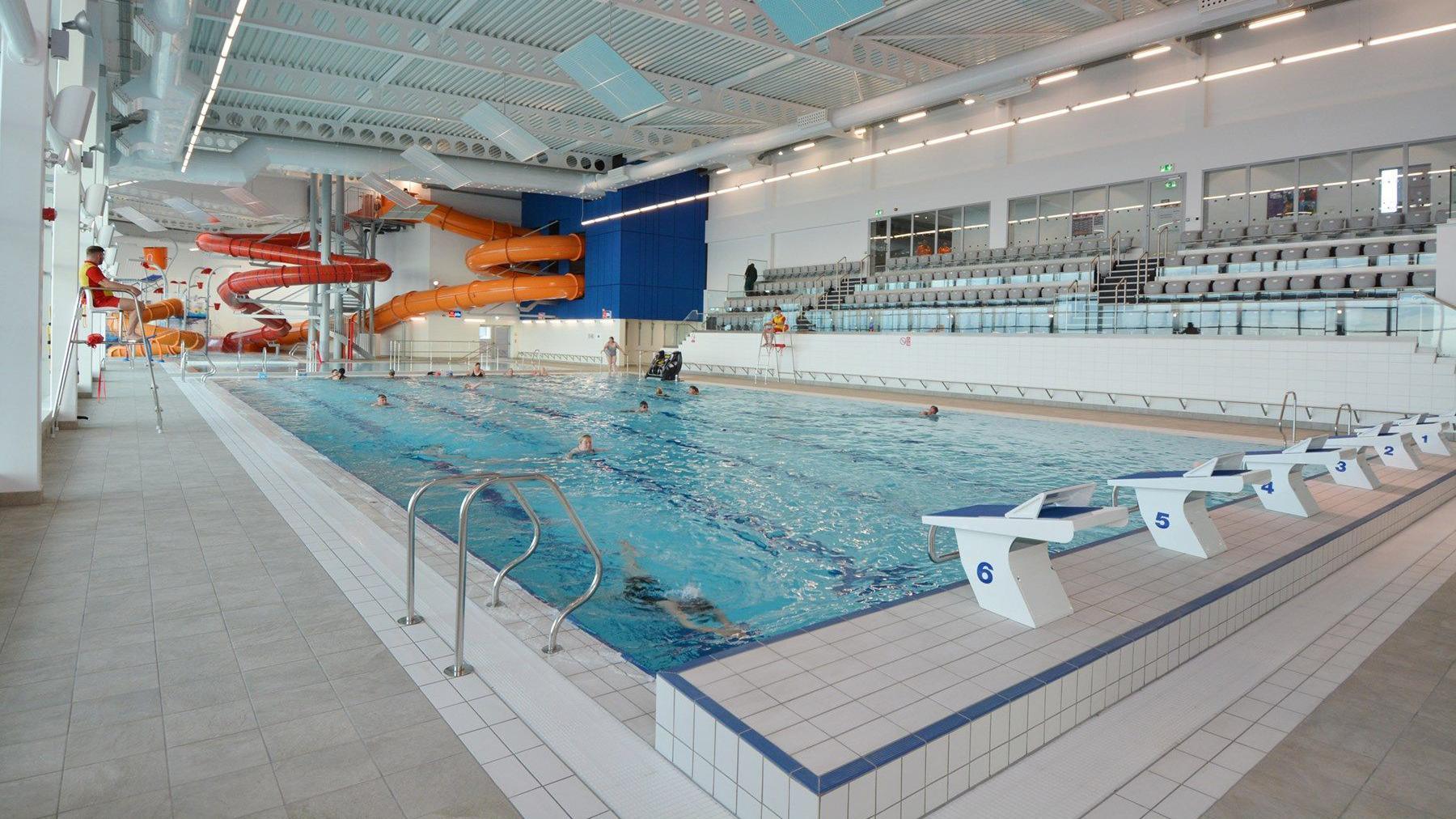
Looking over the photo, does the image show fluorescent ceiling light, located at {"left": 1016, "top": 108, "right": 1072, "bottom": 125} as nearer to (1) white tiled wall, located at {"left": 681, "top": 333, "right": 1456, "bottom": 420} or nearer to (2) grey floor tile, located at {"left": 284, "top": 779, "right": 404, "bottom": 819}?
(1) white tiled wall, located at {"left": 681, "top": 333, "right": 1456, "bottom": 420}

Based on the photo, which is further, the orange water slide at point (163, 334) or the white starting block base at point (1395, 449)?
the orange water slide at point (163, 334)

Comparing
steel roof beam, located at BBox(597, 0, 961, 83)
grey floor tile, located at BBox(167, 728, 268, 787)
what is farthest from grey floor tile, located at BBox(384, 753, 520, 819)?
steel roof beam, located at BBox(597, 0, 961, 83)

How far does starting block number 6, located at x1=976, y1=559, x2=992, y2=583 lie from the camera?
2938mm

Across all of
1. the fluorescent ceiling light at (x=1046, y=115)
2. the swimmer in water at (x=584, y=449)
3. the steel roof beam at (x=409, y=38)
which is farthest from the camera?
the fluorescent ceiling light at (x=1046, y=115)

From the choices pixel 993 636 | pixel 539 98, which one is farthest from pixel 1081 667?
pixel 539 98

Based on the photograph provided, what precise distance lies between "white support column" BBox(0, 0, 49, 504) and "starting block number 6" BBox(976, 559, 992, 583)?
5558 millimetres

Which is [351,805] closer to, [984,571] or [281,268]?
[984,571]

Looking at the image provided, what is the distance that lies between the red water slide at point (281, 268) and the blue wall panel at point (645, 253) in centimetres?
698

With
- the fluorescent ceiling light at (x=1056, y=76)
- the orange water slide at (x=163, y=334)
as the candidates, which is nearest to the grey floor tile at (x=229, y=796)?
the fluorescent ceiling light at (x=1056, y=76)

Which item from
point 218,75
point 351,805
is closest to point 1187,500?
point 351,805

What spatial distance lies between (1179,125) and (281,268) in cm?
2415

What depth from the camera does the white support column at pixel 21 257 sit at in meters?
4.59

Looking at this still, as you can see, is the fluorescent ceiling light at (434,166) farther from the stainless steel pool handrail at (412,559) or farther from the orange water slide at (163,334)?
the stainless steel pool handrail at (412,559)

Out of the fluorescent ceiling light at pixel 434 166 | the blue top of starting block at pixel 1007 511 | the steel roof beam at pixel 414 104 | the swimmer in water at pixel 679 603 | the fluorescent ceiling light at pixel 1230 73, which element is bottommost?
the swimmer in water at pixel 679 603
